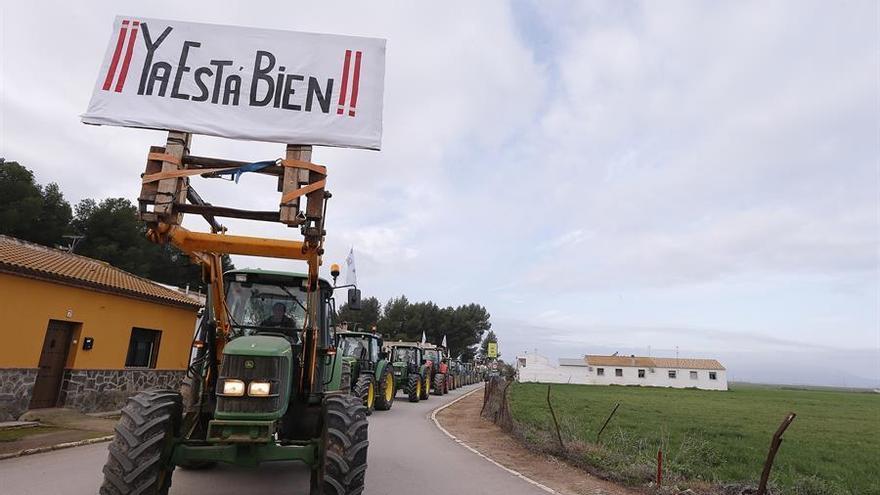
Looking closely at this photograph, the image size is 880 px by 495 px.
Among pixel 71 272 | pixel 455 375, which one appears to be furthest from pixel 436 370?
pixel 71 272

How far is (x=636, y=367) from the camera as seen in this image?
7175cm

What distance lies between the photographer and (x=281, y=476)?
21.9ft

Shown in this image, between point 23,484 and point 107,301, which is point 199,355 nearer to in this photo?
point 23,484

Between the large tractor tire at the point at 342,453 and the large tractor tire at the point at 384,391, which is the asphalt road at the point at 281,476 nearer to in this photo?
the large tractor tire at the point at 342,453

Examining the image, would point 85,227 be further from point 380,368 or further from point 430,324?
point 430,324

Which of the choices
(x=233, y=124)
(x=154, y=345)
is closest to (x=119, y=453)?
(x=233, y=124)

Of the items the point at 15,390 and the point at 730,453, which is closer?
the point at 15,390

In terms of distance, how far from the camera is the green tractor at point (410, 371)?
20.1 metres

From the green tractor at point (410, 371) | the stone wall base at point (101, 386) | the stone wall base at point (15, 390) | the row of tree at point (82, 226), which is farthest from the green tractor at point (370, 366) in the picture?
the row of tree at point (82, 226)

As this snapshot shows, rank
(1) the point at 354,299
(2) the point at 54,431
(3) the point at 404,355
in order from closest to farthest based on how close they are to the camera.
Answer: (1) the point at 354,299 → (2) the point at 54,431 → (3) the point at 404,355

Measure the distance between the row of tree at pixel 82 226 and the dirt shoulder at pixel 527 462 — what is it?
2407 centimetres

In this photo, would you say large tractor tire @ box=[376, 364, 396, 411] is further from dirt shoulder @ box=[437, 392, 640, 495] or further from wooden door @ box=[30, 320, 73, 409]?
wooden door @ box=[30, 320, 73, 409]

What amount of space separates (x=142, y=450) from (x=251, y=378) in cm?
104

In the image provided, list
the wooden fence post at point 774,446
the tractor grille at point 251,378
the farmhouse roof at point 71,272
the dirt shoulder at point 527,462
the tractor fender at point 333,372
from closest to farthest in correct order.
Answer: the tractor grille at point 251,378 < the wooden fence post at point 774,446 < the tractor fender at point 333,372 < the dirt shoulder at point 527,462 < the farmhouse roof at point 71,272
